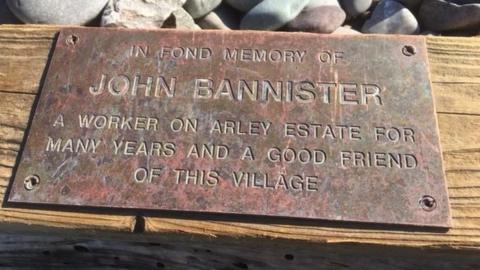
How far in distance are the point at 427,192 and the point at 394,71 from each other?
411 mm

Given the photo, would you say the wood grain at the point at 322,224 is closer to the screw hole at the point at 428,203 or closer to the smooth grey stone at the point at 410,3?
the screw hole at the point at 428,203

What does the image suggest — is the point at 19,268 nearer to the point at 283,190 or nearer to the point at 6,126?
the point at 6,126

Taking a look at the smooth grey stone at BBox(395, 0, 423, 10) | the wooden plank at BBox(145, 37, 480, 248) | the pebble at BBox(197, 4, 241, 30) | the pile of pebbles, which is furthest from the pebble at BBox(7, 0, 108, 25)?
the smooth grey stone at BBox(395, 0, 423, 10)

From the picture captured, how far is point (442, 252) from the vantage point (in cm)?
143

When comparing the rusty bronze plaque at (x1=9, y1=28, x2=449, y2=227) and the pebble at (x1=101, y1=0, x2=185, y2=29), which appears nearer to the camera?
the rusty bronze plaque at (x1=9, y1=28, x2=449, y2=227)

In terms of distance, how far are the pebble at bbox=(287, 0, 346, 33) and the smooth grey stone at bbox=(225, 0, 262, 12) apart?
19 cm

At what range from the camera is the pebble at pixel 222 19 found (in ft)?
7.84

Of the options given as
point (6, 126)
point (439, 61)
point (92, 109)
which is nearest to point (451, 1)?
point (439, 61)

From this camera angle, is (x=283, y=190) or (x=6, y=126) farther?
(x=6, y=126)

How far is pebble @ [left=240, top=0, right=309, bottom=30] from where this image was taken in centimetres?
226

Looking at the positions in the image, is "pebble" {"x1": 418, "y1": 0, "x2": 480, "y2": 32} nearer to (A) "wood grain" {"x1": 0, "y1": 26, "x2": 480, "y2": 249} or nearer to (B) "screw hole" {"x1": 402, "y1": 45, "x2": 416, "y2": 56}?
(A) "wood grain" {"x1": 0, "y1": 26, "x2": 480, "y2": 249}

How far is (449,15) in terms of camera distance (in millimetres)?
2395

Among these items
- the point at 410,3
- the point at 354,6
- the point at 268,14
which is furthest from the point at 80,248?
the point at 410,3

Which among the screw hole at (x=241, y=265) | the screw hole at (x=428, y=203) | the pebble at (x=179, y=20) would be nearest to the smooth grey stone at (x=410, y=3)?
the pebble at (x=179, y=20)
